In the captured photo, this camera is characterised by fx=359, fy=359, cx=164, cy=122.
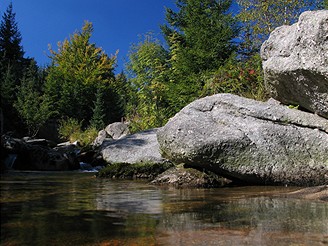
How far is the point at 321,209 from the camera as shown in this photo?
352cm

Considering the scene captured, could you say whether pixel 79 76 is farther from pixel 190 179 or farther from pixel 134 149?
pixel 190 179

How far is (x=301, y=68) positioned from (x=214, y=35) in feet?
37.9

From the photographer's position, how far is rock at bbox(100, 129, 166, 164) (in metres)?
9.52

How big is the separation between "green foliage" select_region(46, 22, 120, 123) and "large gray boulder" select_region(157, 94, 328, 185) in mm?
20132

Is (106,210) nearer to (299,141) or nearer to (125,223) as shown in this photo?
(125,223)

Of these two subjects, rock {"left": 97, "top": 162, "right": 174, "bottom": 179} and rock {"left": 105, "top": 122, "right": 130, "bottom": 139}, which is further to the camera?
rock {"left": 105, "top": 122, "right": 130, "bottom": 139}

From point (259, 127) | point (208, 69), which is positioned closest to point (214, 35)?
point (208, 69)

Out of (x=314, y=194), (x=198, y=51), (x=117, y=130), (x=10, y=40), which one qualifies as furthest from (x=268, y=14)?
(x=10, y=40)

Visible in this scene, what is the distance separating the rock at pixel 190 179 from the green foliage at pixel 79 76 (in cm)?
2013

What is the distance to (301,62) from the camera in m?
6.31

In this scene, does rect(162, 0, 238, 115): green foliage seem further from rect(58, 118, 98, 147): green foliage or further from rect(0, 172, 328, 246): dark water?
rect(0, 172, 328, 246): dark water

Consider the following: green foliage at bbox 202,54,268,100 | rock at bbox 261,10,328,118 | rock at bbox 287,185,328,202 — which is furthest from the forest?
rock at bbox 287,185,328,202

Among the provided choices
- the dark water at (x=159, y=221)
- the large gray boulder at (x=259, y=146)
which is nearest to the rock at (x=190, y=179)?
the large gray boulder at (x=259, y=146)

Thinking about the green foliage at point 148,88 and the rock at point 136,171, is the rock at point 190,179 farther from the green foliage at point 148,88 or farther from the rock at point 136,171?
the green foliage at point 148,88
